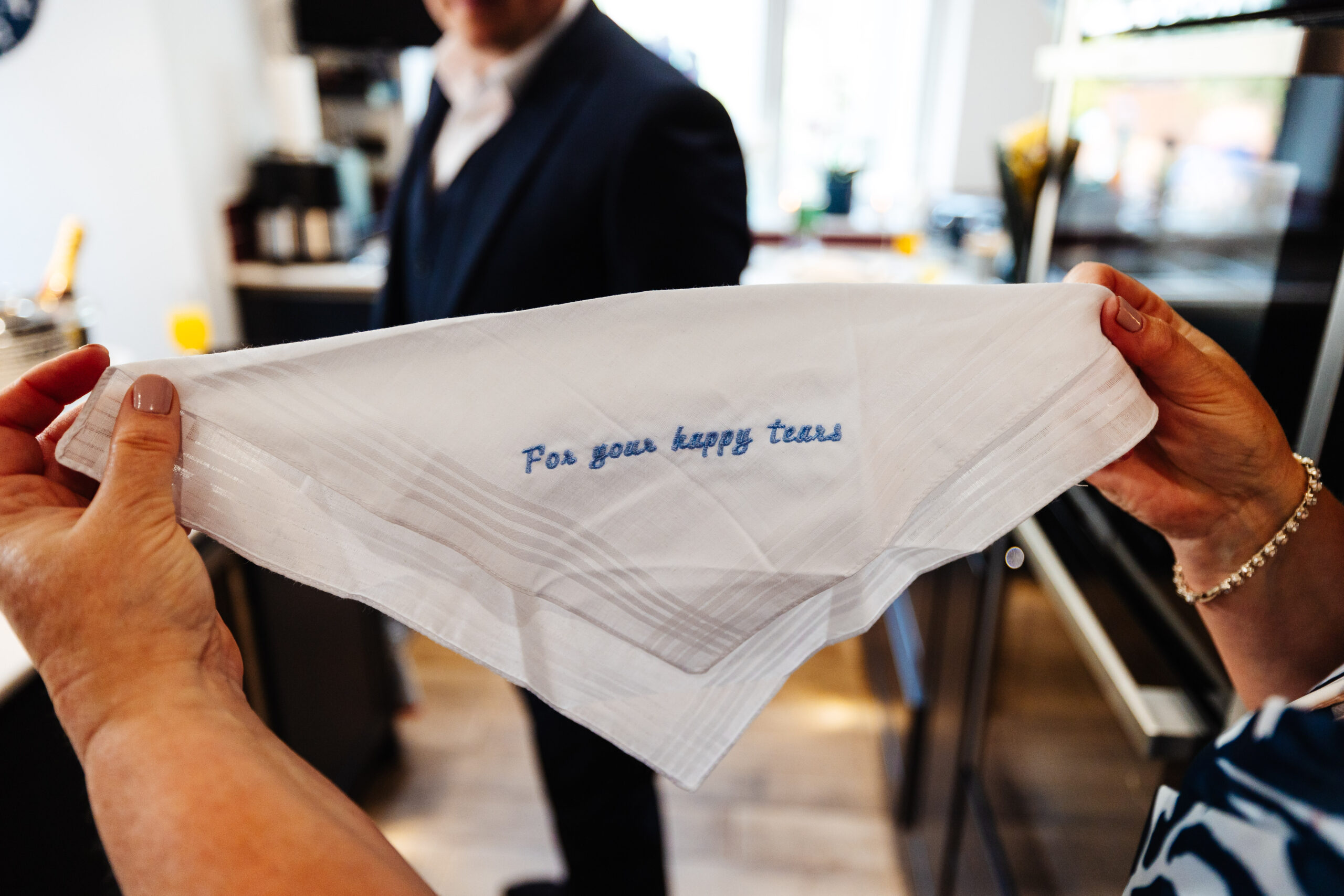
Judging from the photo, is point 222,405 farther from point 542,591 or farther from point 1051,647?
point 1051,647

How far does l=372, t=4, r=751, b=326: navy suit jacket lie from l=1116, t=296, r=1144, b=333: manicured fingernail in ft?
1.84

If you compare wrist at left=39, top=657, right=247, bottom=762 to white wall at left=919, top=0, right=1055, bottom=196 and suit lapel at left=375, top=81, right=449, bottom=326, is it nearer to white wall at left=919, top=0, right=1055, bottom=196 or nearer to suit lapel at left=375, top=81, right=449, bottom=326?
suit lapel at left=375, top=81, right=449, bottom=326

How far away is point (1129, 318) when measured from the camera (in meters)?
0.56

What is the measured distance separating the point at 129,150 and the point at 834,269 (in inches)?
72.9

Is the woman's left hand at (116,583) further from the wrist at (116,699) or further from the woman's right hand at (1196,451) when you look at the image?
the woman's right hand at (1196,451)

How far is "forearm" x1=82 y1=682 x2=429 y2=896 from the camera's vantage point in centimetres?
43

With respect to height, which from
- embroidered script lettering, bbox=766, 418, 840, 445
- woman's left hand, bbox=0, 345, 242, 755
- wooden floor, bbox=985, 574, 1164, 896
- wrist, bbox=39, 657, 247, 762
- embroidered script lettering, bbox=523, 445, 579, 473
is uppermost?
embroidered script lettering, bbox=766, 418, 840, 445

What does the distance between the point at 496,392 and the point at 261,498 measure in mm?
171

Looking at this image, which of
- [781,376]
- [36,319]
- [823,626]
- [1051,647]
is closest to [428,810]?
[36,319]

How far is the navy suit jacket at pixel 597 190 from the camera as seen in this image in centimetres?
100

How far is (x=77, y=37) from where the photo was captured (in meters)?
1.85

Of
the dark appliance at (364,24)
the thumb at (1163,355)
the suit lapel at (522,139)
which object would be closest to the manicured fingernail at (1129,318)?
the thumb at (1163,355)

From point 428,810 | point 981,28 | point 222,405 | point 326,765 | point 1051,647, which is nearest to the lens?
point 222,405

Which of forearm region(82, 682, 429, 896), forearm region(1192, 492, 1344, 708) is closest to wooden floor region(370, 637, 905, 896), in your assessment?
forearm region(1192, 492, 1344, 708)
